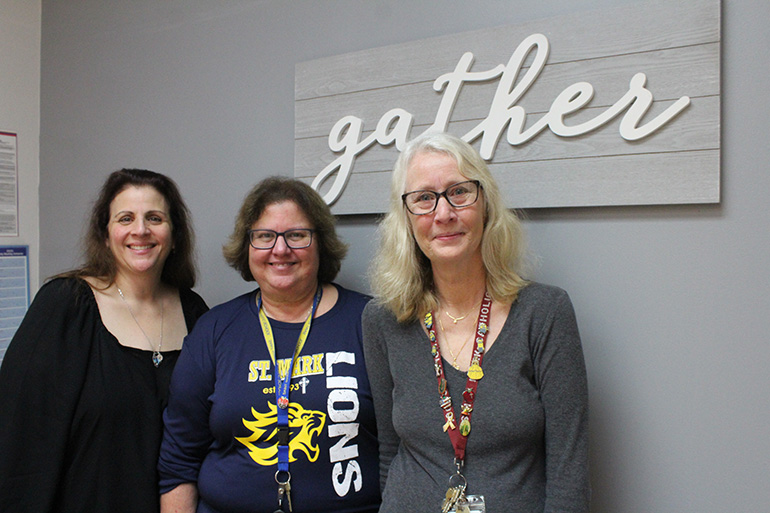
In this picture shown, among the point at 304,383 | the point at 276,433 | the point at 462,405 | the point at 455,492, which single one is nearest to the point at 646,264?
the point at 462,405

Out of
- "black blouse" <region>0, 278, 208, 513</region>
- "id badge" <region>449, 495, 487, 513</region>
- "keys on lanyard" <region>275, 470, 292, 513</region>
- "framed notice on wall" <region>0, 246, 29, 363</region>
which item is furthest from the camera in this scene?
"framed notice on wall" <region>0, 246, 29, 363</region>

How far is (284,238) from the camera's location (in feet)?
5.58

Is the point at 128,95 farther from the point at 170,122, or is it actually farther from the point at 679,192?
the point at 679,192

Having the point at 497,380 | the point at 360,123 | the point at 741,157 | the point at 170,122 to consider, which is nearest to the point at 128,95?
the point at 170,122

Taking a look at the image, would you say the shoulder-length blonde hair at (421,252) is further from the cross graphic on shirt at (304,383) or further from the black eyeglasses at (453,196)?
the cross graphic on shirt at (304,383)

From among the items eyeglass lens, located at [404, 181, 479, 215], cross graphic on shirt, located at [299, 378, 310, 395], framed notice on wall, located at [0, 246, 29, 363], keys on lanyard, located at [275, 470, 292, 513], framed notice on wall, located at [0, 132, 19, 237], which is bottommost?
keys on lanyard, located at [275, 470, 292, 513]

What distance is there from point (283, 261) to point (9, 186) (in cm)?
182

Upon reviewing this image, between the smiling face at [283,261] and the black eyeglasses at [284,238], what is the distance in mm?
12

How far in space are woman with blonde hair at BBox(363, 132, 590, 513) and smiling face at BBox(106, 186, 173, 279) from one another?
763 mm

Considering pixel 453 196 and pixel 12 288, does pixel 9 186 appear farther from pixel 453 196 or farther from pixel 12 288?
pixel 453 196

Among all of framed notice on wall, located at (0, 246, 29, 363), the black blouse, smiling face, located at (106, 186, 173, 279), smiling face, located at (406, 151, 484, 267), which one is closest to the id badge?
smiling face, located at (406, 151, 484, 267)

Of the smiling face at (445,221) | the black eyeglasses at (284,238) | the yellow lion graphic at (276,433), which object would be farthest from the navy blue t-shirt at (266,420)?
the smiling face at (445,221)

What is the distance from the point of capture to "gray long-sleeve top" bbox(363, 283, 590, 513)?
1.28m

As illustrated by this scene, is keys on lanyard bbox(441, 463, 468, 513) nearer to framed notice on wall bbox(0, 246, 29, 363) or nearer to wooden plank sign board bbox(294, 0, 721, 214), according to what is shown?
wooden plank sign board bbox(294, 0, 721, 214)
